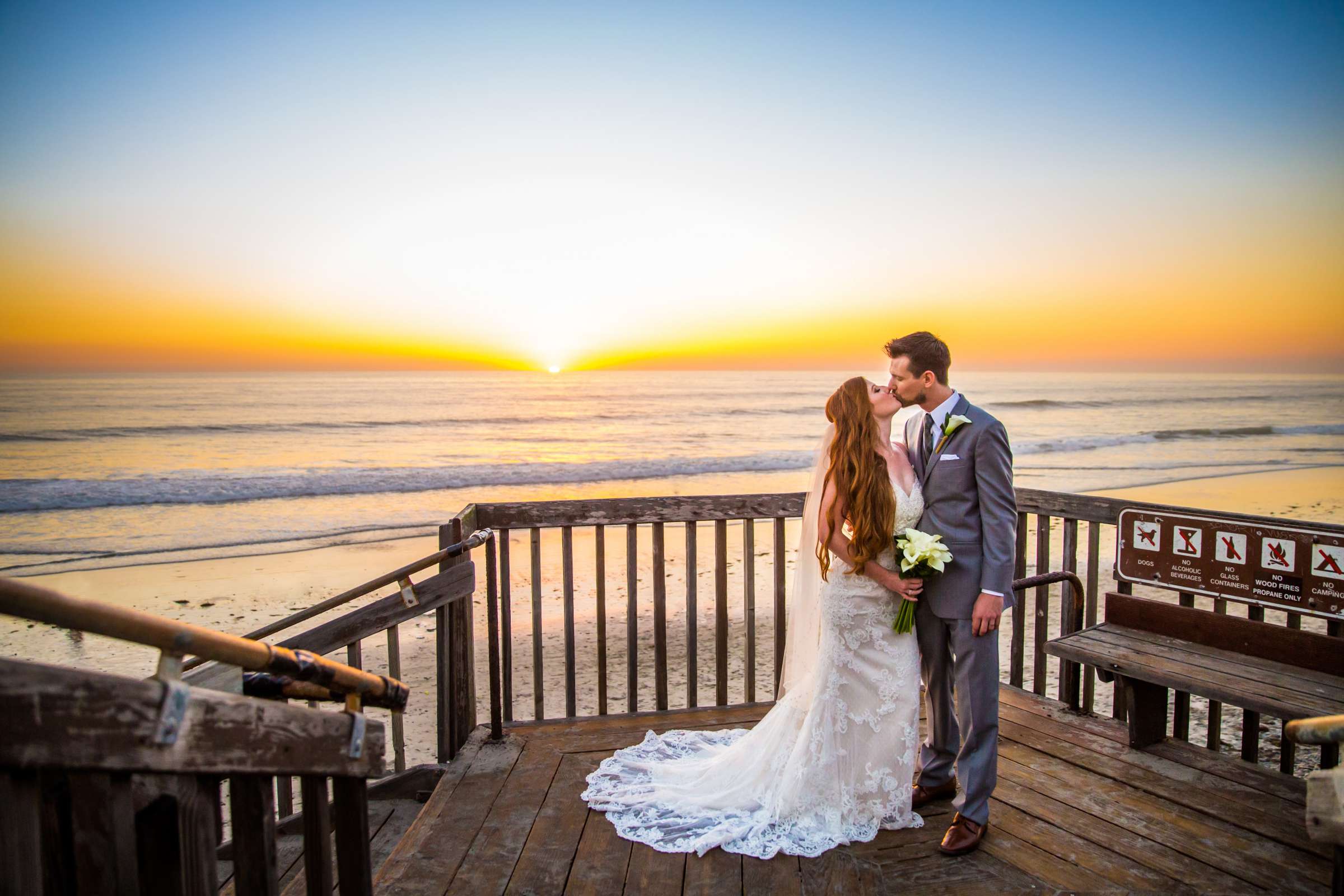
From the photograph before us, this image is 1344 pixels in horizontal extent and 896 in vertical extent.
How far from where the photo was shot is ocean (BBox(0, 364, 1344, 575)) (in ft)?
47.1

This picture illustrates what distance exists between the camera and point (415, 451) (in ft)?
81.8

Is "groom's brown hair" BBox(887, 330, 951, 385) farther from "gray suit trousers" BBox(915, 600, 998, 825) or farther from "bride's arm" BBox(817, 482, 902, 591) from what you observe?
"gray suit trousers" BBox(915, 600, 998, 825)

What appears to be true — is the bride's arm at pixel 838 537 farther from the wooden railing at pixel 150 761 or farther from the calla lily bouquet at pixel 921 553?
the wooden railing at pixel 150 761

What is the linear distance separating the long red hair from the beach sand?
153 centimetres

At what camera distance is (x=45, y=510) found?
1552cm

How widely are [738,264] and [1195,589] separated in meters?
32.7

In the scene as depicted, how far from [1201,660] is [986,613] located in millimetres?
1464

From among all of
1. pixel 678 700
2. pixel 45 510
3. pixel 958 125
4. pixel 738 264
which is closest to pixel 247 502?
pixel 45 510

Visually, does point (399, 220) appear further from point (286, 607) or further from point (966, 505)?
point (966, 505)

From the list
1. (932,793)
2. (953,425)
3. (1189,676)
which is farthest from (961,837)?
(953,425)

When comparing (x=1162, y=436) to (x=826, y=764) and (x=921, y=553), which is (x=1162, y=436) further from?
(x=826, y=764)

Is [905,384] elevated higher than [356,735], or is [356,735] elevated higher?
[905,384]

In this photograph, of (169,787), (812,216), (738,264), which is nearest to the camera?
(169,787)

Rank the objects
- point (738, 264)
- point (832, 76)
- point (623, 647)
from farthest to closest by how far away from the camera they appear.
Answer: point (738, 264)
point (832, 76)
point (623, 647)
